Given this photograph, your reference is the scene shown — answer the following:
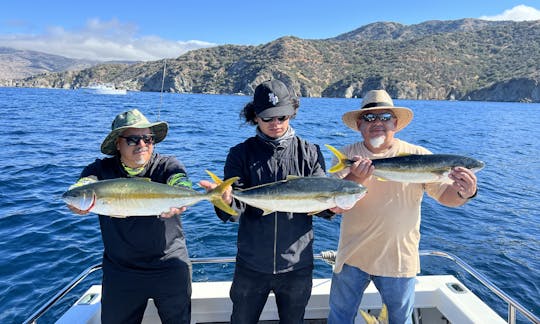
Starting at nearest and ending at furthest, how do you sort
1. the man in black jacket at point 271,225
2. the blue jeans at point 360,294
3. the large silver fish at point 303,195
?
the large silver fish at point 303,195, the man in black jacket at point 271,225, the blue jeans at point 360,294

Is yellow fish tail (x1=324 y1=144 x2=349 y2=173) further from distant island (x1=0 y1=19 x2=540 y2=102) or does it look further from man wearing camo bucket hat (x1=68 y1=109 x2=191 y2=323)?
distant island (x1=0 y1=19 x2=540 y2=102)

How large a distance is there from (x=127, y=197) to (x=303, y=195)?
5.29 ft

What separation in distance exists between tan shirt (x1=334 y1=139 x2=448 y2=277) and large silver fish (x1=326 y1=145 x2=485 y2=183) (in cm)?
18

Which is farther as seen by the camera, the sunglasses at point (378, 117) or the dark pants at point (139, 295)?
the sunglasses at point (378, 117)

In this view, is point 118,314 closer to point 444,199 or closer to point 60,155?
point 444,199

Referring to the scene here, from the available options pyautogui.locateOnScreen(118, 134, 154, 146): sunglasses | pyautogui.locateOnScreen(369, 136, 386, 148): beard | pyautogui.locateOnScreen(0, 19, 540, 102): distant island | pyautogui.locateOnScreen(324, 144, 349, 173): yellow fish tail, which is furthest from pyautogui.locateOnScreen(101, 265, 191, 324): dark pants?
pyautogui.locateOnScreen(0, 19, 540, 102): distant island

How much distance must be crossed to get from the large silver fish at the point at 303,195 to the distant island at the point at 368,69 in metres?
127

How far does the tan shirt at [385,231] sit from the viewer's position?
11.0 ft

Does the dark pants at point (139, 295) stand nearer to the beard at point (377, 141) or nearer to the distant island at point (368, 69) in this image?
the beard at point (377, 141)

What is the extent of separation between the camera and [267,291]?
3.24m

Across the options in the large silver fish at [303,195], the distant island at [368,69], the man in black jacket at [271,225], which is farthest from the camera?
the distant island at [368,69]

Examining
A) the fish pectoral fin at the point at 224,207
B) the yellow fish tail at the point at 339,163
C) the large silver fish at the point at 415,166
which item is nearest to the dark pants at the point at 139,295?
the fish pectoral fin at the point at 224,207

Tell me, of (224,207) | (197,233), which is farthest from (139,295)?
(197,233)

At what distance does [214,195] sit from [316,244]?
21.6 feet
